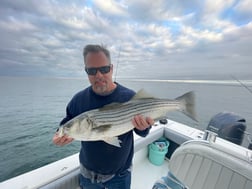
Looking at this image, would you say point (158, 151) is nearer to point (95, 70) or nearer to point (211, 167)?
point (211, 167)

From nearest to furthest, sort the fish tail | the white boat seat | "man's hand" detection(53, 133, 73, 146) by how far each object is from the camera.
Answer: the white boat seat, "man's hand" detection(53, 133, 73, 146), the fish tail

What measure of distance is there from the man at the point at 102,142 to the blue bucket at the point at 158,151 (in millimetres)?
1327

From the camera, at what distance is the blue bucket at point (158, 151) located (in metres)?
2.40

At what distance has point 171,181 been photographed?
3.94 ft

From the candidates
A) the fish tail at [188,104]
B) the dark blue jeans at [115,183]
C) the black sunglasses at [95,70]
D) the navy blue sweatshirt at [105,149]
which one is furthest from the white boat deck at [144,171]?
the black sunglasses at [95,70]

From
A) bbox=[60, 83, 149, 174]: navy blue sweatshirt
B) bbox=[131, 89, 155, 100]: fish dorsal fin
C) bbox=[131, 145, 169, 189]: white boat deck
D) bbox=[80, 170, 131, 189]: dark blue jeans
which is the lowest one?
Result: bbox=[131, 145, 169, 189]: white boat deck

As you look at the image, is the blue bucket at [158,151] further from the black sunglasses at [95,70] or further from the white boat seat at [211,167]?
the black sunglasses at [95,70]

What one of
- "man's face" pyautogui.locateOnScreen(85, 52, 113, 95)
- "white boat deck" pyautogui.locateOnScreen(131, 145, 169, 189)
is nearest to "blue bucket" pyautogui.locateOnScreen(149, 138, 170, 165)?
"white boat deck" pyautogui.locateOnScreen(131, 145, 169, 189)

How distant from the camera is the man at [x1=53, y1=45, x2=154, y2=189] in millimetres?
1050

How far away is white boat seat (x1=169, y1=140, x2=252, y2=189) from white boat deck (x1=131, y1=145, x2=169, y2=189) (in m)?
1.28

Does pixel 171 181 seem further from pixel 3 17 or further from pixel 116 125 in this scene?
pixel 3 17

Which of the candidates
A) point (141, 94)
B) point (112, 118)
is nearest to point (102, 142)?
point (112, 118)

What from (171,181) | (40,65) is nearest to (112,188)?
(171,181)

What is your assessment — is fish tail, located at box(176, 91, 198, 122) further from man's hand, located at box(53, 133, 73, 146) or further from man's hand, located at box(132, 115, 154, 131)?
man's hand, located at box(53, 133, 73, 146)
